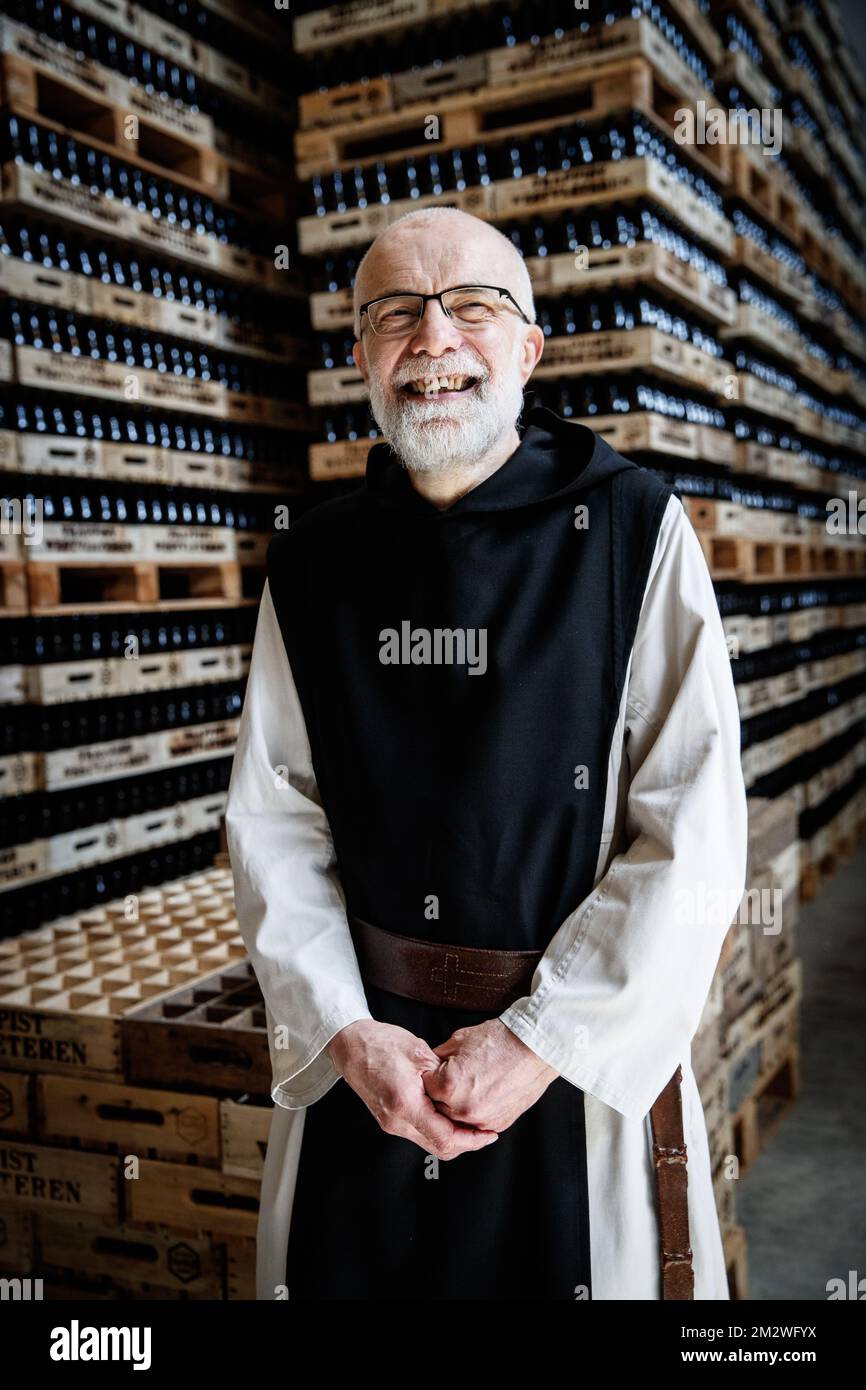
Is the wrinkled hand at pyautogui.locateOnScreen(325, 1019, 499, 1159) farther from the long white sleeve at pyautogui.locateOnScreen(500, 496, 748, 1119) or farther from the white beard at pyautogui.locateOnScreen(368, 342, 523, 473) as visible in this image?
the white beard at pyautogui.locateOnScreen(368, 342, 523, 473)

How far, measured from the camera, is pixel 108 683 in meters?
4.41

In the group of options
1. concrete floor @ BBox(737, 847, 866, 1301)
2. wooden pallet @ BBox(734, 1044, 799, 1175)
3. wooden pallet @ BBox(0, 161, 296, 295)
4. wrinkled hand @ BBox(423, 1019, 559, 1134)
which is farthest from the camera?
wooden pallet @ BBox(0, 161, 296, 295)

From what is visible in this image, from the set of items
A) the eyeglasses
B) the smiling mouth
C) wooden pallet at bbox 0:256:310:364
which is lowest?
the smiling mouth

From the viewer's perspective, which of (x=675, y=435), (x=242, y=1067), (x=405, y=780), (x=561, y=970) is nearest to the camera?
(x=561, y=970)

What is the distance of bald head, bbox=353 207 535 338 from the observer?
1.67m

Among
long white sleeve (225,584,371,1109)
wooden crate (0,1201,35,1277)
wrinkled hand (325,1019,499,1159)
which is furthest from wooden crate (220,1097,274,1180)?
wrinkled hand (325,1019,499,1159)

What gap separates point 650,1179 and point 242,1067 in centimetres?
112

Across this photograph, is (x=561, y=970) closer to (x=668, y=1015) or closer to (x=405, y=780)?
(x=668, y=1015)

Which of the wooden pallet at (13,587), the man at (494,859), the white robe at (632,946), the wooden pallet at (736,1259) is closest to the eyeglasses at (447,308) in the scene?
the man at (494,859)

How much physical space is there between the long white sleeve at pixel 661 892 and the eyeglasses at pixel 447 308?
0.41m

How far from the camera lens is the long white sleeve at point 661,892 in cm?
153

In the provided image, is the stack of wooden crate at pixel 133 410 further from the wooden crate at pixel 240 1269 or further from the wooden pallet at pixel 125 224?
the wooden crate at pixel 240 1269

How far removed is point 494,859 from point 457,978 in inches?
7.3
